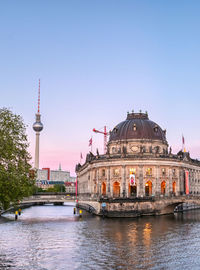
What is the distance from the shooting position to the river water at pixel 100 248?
124 ft

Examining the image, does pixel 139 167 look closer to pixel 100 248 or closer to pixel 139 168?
pixel 139 168

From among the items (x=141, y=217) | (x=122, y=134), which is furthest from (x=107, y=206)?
(x=122, y=134)

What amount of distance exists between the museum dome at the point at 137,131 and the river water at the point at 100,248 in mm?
59625

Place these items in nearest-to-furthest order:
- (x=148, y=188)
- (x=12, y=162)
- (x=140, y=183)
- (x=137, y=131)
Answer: (x=12, y=162) < (x=140, y=183) < (x=148, y=188) < (x=137, y=131)

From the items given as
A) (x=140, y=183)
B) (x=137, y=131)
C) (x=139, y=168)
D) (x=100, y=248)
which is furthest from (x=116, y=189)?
(x=100, y=248)

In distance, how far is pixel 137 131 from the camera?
125m

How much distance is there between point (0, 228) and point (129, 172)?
52.2m

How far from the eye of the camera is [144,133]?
12444 centimetres

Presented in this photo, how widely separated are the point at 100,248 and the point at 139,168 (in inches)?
2482

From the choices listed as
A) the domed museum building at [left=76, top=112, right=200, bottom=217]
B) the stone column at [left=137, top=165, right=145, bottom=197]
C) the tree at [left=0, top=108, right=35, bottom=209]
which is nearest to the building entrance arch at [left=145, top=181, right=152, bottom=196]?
the domed museum building at [left=76, top=112, right=200, bottom=217]

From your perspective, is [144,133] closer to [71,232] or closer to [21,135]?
[71,232]

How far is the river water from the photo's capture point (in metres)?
37.8

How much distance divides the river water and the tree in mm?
7685

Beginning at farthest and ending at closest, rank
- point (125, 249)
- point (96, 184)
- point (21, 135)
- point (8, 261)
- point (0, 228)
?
point (96, 184)
point (0, 228)
point (125, 249)
point (21, 135)
point (8, 261)
